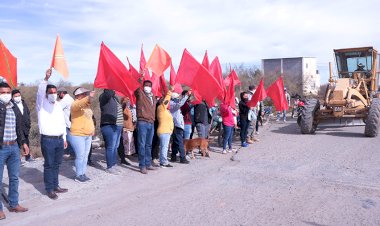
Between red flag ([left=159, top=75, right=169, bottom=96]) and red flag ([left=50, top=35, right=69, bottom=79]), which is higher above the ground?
red flag ([left=50, top=35, right=69, bottom=79])

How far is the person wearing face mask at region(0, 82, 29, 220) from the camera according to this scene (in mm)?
5312

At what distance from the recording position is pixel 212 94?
8.91 m

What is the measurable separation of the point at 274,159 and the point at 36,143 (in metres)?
9.47

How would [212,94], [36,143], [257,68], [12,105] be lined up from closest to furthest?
[12,105]
[212,94]
[36,143]
[257,68]

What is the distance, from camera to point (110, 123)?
7625 millimetres

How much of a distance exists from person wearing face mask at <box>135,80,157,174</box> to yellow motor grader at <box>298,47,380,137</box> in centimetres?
633

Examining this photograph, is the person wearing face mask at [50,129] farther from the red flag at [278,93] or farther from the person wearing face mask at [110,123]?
the red flag at [278,93]

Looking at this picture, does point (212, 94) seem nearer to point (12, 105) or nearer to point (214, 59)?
point (214, 59)

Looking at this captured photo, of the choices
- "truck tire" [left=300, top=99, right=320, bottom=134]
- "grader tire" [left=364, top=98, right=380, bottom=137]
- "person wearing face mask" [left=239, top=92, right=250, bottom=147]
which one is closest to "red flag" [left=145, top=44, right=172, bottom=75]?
"person wearing face mask" [left=239, top=92, right=250, bottom=147]

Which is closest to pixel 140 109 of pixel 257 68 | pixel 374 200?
pixel 374 200

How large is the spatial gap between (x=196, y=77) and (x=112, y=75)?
2171 millimetres

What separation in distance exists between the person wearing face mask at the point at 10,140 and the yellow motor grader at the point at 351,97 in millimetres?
9177

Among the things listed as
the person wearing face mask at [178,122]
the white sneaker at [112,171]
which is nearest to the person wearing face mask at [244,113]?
the person wearing face mask at [178,122]

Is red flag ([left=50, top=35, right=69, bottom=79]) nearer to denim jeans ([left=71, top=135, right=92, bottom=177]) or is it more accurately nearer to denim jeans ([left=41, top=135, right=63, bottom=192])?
denim jeans ([left=41, top=135, right=63, bottom=192])
